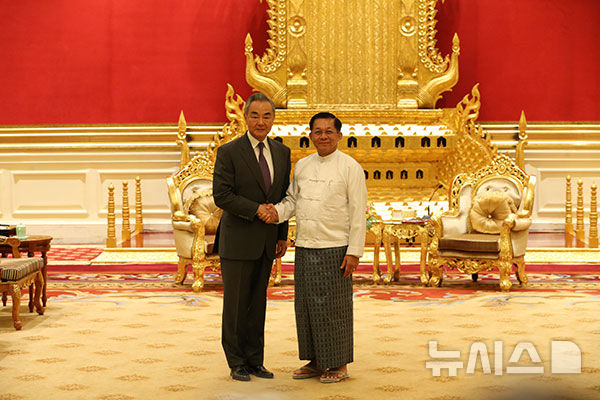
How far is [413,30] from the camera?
9719mm

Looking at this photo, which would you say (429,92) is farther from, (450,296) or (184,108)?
(450,296)

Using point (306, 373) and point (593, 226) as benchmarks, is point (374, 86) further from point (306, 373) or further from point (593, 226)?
point (306, 373)

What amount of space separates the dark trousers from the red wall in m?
6.42

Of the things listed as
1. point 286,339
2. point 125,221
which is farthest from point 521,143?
point 286,339

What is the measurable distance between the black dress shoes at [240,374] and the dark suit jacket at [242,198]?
520mm

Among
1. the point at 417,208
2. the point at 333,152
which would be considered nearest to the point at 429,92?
the point at 417,208

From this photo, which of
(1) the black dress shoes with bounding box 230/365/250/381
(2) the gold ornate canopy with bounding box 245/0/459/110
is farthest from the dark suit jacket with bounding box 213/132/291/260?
(2) the gold ornate canopy with bounding box 245/0/459/110

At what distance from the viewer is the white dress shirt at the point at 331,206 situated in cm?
375

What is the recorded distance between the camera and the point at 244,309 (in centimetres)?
384

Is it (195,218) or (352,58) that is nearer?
(195,218)

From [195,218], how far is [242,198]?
3.01 m

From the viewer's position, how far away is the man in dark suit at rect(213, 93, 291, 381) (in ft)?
12.4

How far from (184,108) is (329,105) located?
1.81 metres

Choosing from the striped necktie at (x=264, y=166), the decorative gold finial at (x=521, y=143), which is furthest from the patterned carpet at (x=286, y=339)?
the decorative gold finial at (x=521, y=143)
